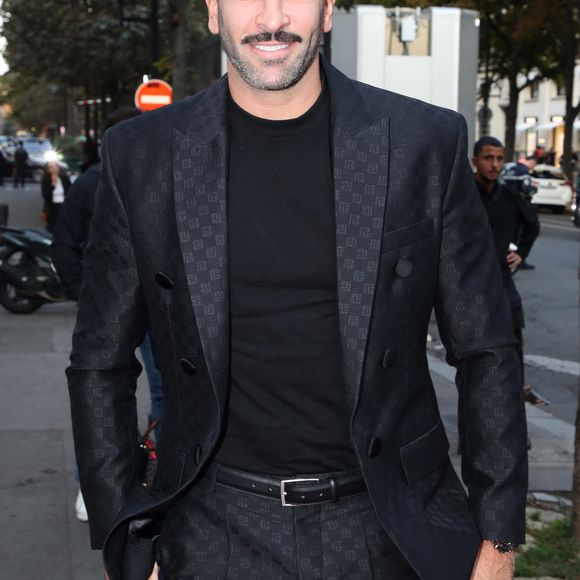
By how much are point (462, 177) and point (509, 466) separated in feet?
1.93

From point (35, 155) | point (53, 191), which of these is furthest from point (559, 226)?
point (35, 155)

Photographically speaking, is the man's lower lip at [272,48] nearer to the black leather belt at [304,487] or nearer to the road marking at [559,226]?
the black leather belt at [304,487]

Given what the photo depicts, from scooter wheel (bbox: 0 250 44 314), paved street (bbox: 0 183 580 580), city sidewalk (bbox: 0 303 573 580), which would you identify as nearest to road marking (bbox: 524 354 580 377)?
paved street (bbox: 0 183 580 580)

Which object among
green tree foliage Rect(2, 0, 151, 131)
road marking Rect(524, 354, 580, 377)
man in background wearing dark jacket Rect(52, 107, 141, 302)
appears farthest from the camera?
green tree foliage Rect(2, 0, 151, 131)

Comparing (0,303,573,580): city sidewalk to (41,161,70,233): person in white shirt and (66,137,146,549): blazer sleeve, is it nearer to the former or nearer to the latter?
(66,137,146,549): blazer sleeve

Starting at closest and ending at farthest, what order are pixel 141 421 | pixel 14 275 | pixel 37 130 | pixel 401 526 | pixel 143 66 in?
pixel 401 526
pixel 141 421
pixel 14 275
pixel 143 66
pixel 37 130

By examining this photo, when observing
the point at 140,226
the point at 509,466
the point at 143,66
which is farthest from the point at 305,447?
the point at 143,66

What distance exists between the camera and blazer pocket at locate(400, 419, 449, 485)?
232cm

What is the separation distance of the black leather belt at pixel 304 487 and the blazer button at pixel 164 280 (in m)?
0.41

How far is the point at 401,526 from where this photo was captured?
88.0 inches

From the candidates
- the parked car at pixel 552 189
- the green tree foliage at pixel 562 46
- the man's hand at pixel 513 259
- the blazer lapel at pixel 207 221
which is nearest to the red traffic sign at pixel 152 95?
the man's hand at pixel 513 259

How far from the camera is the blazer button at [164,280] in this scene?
2352 mm

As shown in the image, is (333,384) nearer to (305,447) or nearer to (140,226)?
(305,447)

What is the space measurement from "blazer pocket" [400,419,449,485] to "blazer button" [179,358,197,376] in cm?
44
